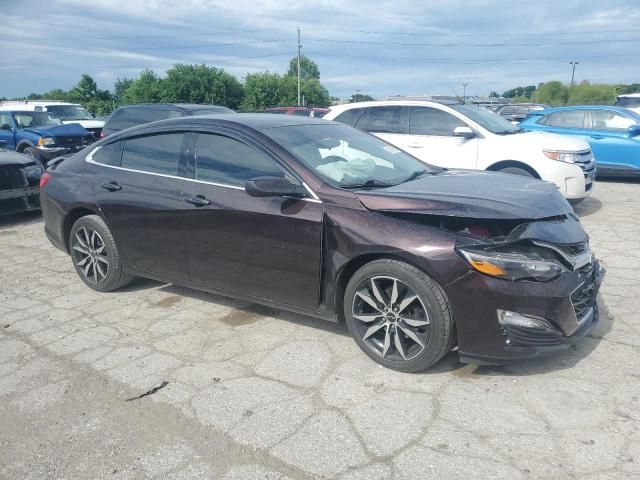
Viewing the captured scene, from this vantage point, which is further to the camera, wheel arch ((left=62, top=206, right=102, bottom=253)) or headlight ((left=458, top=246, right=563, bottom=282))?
wheel arch ((left=62, top=206, right=102, bottom=253))

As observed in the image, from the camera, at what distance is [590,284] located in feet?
10.6

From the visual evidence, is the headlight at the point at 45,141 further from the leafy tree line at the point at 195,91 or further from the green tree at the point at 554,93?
the green tree at the point at 554,93

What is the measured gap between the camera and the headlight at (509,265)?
288cm

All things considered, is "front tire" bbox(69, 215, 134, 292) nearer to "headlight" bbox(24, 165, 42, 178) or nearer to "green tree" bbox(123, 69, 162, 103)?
"headlight" bbox(24, 165, 42, 178)

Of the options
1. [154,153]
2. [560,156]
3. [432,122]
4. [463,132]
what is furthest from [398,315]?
[432,122]

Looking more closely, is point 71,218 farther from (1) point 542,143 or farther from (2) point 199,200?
(1) point 542,143

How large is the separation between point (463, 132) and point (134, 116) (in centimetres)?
784

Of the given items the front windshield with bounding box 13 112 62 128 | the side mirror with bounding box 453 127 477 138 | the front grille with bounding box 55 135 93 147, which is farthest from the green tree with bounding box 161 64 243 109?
the side mirror with bounding box 453 127 477 138

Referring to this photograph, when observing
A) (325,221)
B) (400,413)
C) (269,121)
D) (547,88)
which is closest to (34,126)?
(269,121)

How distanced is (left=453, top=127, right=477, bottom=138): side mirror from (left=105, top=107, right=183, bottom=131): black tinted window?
6584mm

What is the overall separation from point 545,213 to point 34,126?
556 inches

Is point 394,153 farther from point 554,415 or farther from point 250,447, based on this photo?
point 250,447

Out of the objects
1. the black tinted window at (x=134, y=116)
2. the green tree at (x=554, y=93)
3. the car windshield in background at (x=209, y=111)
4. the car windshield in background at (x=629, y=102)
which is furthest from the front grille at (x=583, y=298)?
the green tree at (x=554, y=93)

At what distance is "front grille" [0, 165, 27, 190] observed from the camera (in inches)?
299
